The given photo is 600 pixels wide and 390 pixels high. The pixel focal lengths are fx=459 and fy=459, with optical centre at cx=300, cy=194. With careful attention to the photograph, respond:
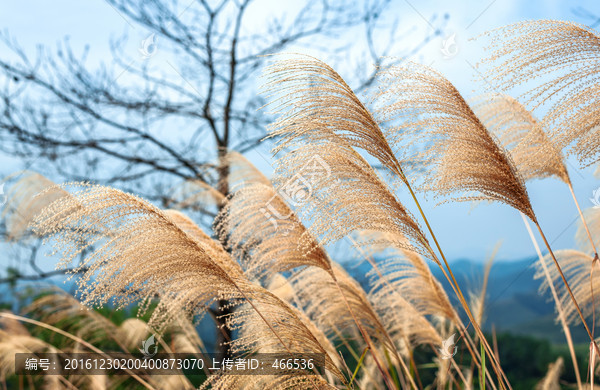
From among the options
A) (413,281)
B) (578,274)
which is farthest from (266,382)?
(578,274)

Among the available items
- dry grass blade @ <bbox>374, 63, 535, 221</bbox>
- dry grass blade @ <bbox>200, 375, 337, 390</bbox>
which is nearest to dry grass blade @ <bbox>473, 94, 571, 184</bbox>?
dry grass blade @ <bbox>374, 63, 535, 221</bbox>

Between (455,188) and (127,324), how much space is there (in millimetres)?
2275

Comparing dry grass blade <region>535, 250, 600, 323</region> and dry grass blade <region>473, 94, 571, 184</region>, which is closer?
dry grass blade <region>473, 94, 571, 184</region>

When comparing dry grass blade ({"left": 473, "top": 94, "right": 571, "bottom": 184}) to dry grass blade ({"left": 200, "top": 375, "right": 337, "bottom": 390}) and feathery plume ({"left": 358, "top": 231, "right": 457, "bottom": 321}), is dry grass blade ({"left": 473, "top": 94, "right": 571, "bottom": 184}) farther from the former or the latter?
dry grass blade ({"left": 200, "top": 375, "right": 337, "bottom": 390})

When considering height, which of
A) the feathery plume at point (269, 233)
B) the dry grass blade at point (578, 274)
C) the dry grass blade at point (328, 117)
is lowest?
the dry grass blade at point (578, 274)

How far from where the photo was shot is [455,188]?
1400 mm

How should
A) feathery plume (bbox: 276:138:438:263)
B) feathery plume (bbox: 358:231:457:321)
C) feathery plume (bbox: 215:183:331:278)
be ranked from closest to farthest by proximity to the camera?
1. feathery plume (bbox: 276:138:438:263)
2. feathery plume (bbox: 215:183:331:278)
3. feathery plume (bbox: 358:231:457:321)

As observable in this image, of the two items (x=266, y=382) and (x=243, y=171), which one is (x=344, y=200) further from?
(x=243, y=171)

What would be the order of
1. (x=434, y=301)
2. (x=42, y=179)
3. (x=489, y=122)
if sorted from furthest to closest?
(x=42, y=179), (x=434, y=301), (x=489, y=122)

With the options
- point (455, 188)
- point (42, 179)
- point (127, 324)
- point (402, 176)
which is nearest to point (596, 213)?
point (455, 188)

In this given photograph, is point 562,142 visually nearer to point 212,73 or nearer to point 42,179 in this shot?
point 42,179

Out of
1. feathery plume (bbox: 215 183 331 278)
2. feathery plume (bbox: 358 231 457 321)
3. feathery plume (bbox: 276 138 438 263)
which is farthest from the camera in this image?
feathery plume (bbox: 358 231 457 321)

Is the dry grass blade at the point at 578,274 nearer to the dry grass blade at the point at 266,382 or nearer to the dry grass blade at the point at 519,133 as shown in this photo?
the dry grass blade at the point at 519,133

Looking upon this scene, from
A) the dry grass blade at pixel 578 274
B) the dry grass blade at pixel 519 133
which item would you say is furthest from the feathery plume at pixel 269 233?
the dry grass blade at pixel 578 274
